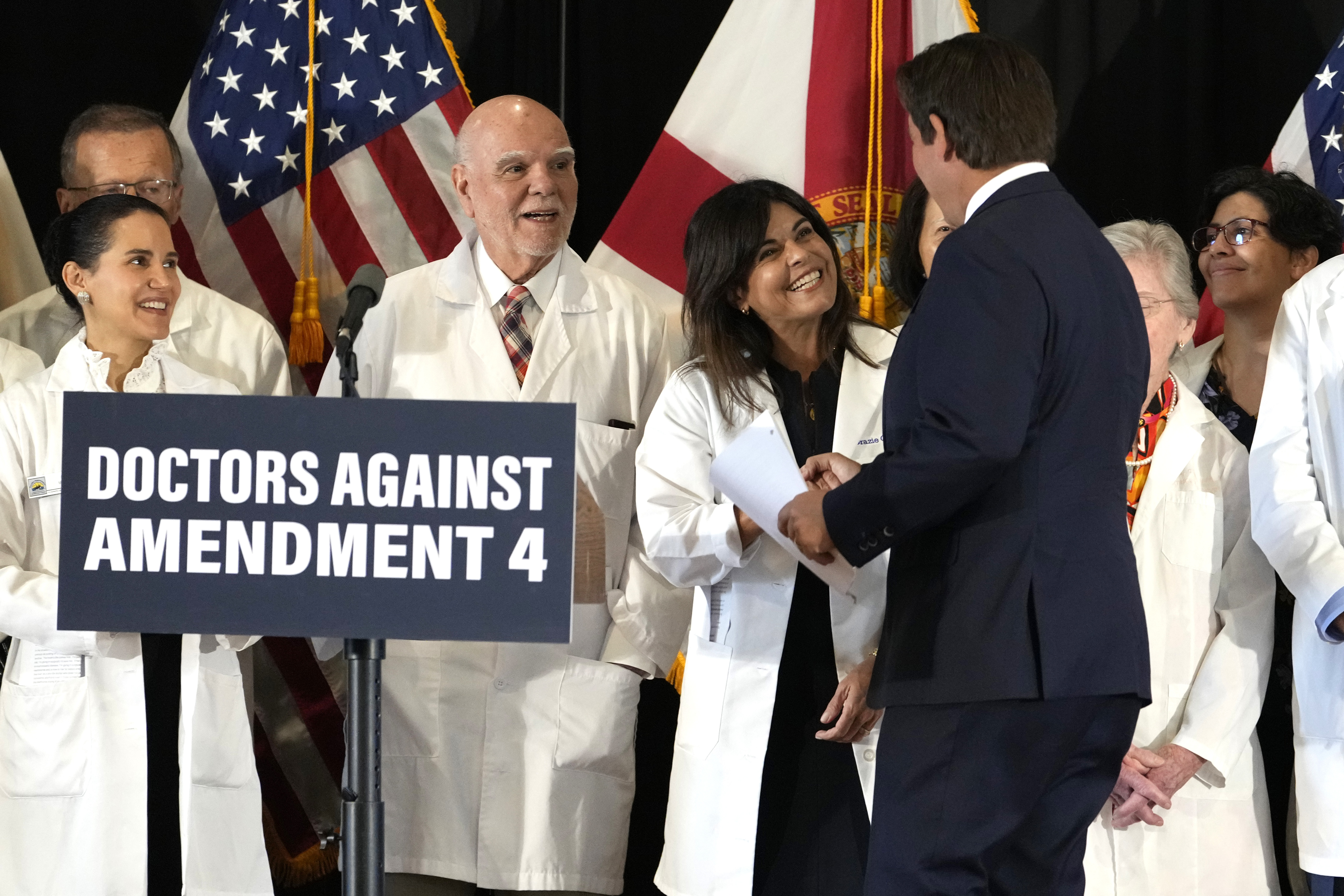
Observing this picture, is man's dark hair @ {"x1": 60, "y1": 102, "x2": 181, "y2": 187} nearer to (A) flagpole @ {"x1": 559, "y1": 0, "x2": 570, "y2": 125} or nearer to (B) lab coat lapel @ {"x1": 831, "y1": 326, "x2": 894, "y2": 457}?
(A) flagpole @ {"x1": 559, "y1": 0, "x2": 570, "y2": 125}

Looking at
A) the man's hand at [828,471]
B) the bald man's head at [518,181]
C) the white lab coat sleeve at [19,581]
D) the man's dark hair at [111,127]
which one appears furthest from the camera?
the man's dark hair at [111,127]

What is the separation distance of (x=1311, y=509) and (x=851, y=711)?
2.82 feet

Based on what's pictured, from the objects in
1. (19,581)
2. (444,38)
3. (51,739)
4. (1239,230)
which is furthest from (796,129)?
(51,739)

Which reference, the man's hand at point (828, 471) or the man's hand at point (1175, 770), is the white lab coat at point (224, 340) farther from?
the man's hand at point (1175, 770)

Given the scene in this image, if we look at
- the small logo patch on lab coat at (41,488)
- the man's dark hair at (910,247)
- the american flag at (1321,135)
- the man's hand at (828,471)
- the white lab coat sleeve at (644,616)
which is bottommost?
the white lab coat sleeve at (644,616)

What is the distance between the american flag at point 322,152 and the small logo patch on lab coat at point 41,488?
34.0 inches

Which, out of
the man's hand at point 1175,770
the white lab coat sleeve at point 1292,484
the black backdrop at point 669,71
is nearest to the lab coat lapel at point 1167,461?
the white lab coat sleeve at point 1292,484

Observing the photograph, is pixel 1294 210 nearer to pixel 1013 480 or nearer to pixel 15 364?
pixel 1013 480

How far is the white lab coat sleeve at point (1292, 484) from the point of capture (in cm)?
244

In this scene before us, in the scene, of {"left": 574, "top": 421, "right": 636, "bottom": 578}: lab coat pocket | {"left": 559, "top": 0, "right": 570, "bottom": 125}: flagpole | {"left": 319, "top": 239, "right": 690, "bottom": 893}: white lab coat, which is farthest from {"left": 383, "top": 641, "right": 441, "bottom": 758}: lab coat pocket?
{"left": 559, "top": 0, "right": 570, "bottom": 125}: flagpole

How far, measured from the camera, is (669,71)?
392cm

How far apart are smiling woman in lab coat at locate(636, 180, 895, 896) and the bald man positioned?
301 mm

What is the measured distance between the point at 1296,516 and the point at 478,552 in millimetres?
1463

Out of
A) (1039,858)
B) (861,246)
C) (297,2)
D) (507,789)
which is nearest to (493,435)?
(1039,858)
